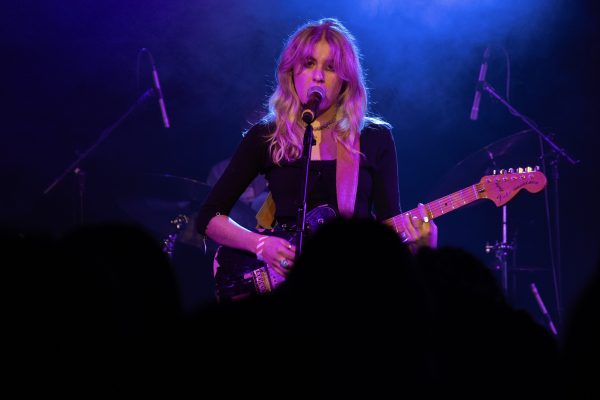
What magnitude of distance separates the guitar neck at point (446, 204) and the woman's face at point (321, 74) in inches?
28.8

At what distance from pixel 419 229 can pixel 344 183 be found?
45 centimetres

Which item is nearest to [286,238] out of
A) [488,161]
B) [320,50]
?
[320,50]

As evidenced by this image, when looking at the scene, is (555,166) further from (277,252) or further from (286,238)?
(277,252)

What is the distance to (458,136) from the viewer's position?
710cm

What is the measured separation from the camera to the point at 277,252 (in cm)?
342

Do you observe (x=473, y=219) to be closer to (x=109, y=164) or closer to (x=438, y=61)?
(x=438, y=61)

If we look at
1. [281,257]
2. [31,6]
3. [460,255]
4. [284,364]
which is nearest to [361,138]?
[281,257]

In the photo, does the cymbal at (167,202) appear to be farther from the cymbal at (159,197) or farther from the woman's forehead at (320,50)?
the woman's forehead at (320,50)

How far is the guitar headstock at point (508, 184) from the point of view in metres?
3.99

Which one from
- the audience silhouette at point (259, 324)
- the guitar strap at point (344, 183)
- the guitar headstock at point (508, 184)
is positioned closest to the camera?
the audience silhouette at point (259, 324)

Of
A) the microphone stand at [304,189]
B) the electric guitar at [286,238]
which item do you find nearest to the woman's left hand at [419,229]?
the electric guitar at [286,238]

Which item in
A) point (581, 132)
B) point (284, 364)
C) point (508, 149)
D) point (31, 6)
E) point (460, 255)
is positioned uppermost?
point (31, 6)

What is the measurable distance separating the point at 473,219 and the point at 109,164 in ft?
12.1

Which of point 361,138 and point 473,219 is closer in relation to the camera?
point 361,138
